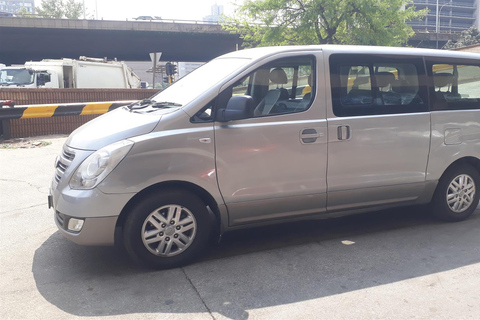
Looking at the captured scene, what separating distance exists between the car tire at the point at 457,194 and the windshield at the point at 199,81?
247 cm

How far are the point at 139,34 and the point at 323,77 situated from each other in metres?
43.6

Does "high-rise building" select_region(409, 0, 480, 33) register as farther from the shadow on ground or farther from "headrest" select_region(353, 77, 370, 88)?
the shadow on ground

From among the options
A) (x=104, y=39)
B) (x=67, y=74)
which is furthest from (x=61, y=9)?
(x=67, y=74)

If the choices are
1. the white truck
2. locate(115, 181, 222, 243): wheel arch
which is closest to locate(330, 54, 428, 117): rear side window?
locate(115, 181, 222, 243): wheel arch

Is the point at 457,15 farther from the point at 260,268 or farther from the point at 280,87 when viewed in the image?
the point at 260,268

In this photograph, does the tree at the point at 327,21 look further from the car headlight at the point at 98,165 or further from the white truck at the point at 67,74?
the car headlight at the point at 98,165

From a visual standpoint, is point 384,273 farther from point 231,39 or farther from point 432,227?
point 231,39

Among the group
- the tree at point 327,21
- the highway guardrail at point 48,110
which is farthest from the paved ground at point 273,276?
the tree at point 327,21

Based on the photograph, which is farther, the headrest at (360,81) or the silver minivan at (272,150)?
the headrest at (360,81)

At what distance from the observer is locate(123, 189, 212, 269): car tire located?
3.80 meters

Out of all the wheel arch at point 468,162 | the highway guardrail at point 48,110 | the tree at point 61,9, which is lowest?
the wheel arch at point 468,162

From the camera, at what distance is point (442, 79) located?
5.04 meters

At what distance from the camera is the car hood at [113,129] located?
12.6ft

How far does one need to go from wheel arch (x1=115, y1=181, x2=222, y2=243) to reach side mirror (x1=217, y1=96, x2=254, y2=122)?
2.00 ft
